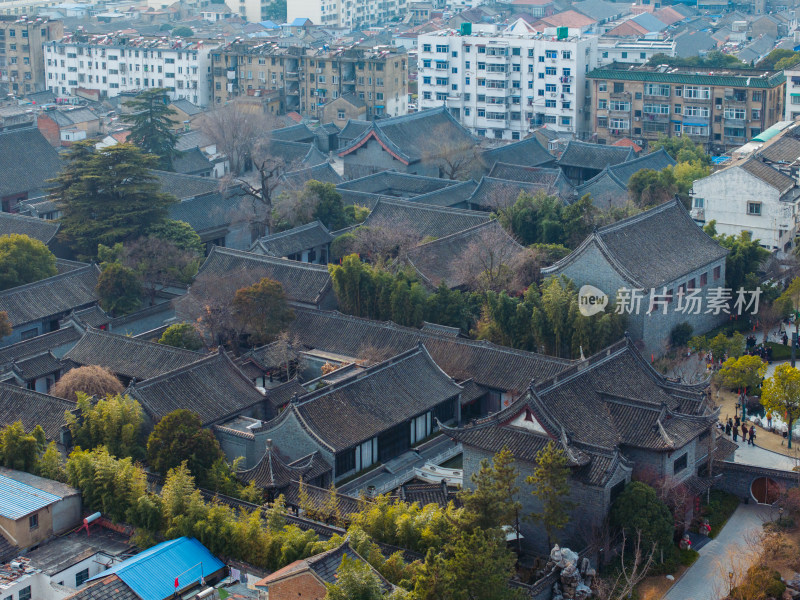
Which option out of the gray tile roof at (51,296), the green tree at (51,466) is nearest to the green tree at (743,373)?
the green tree at (51,466)

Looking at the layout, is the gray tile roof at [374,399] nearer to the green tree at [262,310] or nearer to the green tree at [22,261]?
the green tree at [262,310]

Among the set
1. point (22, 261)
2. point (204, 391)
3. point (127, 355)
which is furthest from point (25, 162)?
point (204, 391)

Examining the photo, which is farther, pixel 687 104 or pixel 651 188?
pixel 687 104

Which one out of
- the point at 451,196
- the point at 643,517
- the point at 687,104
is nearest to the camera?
the point at 643,517

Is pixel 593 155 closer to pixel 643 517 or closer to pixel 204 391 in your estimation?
pixel 204 391

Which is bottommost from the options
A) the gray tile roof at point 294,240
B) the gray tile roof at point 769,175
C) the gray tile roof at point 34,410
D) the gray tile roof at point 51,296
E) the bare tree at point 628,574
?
the bare tree at point 628,574

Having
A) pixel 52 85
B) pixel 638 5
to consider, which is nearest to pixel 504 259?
pixel 52 85

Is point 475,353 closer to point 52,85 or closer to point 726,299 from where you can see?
point 726,299

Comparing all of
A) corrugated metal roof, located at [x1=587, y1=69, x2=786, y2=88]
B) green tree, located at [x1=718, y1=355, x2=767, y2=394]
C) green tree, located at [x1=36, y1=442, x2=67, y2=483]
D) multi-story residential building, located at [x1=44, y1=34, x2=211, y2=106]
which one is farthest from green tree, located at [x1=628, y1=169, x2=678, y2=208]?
multi-story residential building, located at [x1=44, y1=34, x2=211, y2=106]
